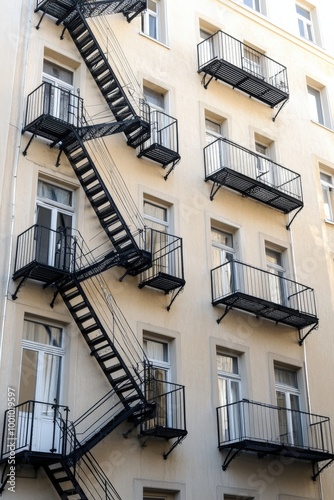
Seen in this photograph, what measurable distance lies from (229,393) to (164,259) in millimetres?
4393

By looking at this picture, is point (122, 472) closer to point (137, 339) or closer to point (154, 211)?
point (137, 339)

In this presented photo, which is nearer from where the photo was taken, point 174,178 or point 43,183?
point 43,183

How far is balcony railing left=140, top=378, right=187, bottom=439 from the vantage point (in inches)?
766

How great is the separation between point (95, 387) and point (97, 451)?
158 centimetres

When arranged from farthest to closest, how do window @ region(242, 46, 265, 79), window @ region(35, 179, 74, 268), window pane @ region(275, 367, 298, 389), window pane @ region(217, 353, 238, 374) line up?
window @ region(242, 46, 265, 79) → window pane @ region(275, 367, 298, 389) → window pane @ region(217, 353, 238, 374) → window @ region(35, 179, 74, 268)

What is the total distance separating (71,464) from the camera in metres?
16.8

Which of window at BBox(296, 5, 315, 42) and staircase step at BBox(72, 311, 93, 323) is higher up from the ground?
window at BBox(296, 5, 315, 42)

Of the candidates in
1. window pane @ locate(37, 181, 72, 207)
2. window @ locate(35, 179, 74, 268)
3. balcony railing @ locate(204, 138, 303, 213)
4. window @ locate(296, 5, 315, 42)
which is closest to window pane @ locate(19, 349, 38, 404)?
window @ locate(35, 179, 74, 268)

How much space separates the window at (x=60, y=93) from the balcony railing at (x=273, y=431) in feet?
31.1

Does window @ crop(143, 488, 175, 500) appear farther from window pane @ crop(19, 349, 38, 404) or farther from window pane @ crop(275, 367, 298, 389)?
window pane @ crop(275, 367, 298, 389)

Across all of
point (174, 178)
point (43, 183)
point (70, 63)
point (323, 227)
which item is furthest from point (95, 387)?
point (323, 227)

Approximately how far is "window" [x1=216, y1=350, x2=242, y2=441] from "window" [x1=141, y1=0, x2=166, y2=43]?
450 inches

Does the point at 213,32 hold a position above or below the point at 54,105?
above

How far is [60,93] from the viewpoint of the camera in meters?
22.0
